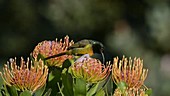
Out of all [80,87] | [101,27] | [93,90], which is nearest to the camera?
[80,87]

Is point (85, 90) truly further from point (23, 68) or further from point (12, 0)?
point (12, 0)

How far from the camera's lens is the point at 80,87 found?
2.92m

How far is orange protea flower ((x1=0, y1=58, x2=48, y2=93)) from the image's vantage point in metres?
2.97

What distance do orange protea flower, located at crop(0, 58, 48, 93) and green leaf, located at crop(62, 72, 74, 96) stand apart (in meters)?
0.07

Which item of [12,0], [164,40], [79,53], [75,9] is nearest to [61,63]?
[79,53]

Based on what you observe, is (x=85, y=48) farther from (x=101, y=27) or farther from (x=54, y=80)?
(x=101, y=27)

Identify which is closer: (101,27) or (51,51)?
(51,51)

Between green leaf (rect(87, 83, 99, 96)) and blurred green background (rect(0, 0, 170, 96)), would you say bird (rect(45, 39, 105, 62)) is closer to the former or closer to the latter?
green leaf (rect(87, 83, 99, 96))

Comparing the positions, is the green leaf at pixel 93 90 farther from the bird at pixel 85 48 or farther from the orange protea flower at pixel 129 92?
the bird at pixel 85 48

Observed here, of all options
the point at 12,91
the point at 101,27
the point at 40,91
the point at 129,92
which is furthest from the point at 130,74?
the point at 101,27

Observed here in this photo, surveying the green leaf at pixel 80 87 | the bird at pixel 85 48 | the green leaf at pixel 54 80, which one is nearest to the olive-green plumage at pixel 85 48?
the bird at pixel 85 48

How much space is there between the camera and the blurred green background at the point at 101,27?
10.1 m

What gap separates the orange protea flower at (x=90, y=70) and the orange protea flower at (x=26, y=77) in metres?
0.12

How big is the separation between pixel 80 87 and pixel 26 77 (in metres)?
0.23
